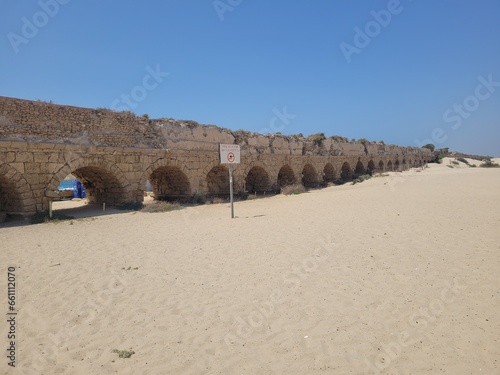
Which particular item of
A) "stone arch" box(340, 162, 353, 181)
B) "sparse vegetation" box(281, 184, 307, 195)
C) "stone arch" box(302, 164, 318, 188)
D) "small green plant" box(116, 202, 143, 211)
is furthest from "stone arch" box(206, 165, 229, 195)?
"stone arch" box(340, 162, 353, 181)

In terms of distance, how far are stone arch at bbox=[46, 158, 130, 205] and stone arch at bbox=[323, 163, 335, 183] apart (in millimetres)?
16515

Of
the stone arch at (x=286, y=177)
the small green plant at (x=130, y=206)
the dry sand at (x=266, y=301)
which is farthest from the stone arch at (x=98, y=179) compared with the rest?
the stone arch at (x=286, y=177)

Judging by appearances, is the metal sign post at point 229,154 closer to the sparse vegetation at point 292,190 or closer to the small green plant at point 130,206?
the small green plant at point 130,206

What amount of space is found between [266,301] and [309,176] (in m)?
19.5

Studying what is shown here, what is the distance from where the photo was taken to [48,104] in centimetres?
1027

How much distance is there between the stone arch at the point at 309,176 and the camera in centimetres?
2214

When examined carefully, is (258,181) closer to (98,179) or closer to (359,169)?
(98,179)

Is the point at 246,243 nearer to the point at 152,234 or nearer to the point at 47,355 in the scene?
the point at 152,234

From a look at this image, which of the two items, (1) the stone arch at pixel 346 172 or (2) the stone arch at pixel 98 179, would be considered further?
(1) the stone arch at pixel 346 172

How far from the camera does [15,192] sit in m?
9.60

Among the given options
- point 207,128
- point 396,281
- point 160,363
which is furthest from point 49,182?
point 396,281

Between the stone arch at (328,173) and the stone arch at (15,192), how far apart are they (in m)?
19.6

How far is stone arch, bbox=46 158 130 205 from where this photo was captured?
1034cm

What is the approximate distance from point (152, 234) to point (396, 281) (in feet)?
18.6
